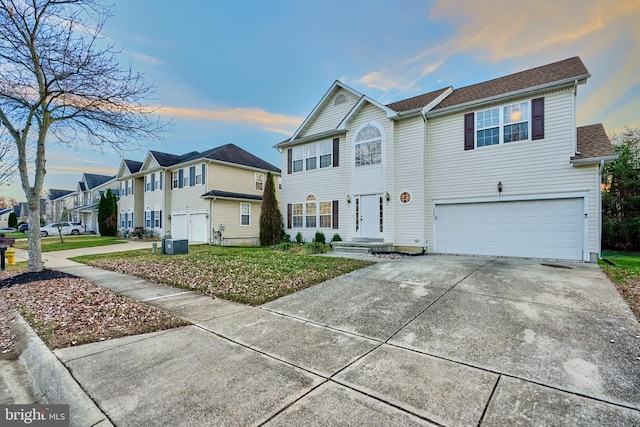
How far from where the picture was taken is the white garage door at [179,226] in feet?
71.6

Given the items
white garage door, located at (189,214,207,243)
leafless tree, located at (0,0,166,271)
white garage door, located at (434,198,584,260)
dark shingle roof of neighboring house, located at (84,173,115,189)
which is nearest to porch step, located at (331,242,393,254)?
white garage door, located at (434,198,584,260)

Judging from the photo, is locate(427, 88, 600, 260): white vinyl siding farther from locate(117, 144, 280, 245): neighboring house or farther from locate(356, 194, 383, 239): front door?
locate(117, 144, 280, 245): neighboring house

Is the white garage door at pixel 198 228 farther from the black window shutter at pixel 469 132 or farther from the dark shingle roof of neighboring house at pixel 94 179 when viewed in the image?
the dark shingle roof of neighboring house at pixel 94 179

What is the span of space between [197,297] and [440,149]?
34.9ft

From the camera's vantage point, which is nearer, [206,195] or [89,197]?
[206,195]

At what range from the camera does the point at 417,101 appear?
529 inches

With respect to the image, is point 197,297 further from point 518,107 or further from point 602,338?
point 518,107

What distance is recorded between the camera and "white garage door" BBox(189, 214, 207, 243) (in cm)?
2008

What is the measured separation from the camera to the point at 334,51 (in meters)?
14.5

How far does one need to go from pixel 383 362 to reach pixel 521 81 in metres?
12.4

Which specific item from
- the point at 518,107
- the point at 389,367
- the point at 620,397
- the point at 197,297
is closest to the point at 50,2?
the point at 197,297

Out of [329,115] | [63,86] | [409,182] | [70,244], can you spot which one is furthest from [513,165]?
[70,244]

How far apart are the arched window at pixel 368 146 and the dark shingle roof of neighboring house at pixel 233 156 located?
11.5 m

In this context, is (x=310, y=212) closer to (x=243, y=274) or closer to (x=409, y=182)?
(x=409, y=182)
